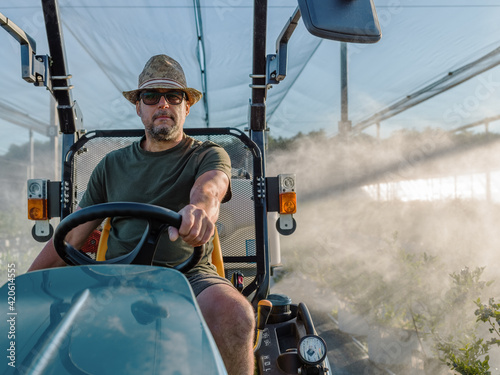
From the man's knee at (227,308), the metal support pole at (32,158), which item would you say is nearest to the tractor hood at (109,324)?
the man's knee at (227,308)

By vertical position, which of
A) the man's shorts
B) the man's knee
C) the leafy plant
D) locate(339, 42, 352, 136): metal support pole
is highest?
locate(339, 42, 352, 136): metal support pole

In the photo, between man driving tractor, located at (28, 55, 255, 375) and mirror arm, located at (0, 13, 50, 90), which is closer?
man driving tractor, located at (28, 55, 255, 375)

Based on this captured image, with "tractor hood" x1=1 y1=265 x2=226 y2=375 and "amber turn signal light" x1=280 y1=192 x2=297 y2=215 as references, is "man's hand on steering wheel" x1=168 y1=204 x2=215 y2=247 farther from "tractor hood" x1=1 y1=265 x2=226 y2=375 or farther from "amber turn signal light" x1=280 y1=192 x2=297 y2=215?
"amber turn signal light" x1=280 y1=192 x2=297 y2=215

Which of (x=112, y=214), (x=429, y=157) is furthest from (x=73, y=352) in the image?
(x=429, y=157)

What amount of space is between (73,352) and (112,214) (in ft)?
1.92

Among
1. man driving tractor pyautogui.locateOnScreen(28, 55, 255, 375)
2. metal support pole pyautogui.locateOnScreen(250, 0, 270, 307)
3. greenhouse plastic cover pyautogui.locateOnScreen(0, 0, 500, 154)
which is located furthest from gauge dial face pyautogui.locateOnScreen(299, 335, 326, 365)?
greenhouse plastic cover pyautogui.locateOnScreen(0, 0, 500, 154)

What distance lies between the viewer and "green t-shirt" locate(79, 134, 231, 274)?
206 centimetres

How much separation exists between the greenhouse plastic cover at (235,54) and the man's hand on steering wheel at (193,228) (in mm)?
2072

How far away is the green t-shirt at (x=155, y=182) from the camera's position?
6.76 ft

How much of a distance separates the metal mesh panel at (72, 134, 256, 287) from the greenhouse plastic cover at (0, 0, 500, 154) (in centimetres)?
88

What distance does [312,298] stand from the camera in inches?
256

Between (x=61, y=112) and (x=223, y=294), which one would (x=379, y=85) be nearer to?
(x=61, y=112)

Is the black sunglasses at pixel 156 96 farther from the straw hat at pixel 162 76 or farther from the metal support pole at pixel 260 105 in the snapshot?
the metal support pole at pixel 260 105

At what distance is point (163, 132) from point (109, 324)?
4.67 feet
